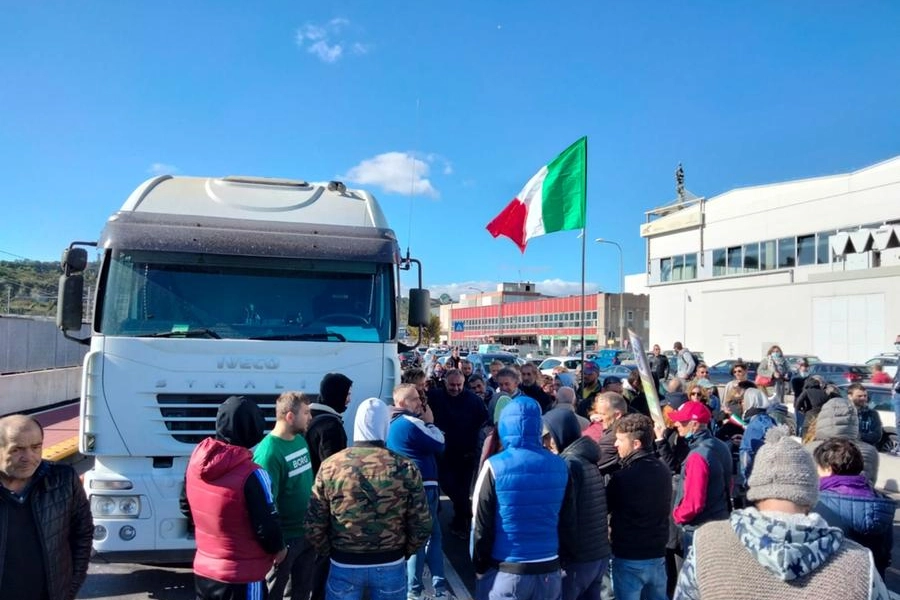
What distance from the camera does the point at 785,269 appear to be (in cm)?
3781

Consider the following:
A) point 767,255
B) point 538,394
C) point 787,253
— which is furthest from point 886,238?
point 538,394

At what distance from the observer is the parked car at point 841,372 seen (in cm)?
2120

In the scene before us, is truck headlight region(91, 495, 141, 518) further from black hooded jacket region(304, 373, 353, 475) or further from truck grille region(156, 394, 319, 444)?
black hooded jacket region(304, 373, 353, 475)

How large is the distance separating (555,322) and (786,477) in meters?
73.3

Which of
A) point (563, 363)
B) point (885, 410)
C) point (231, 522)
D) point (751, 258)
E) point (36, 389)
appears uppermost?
point (751, 258)

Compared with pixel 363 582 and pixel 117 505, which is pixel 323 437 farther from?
Answer: pixel 117 505

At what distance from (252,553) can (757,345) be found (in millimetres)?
37961

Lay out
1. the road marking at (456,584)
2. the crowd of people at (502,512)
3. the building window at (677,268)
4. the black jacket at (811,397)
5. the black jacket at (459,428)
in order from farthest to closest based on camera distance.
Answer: the building window at (677,268)
the black jacket at (811,397)
the black jacket at (459,428)
the road marking at (456,584)
the crowd of people at (502,512)

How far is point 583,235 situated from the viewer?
33.1ft

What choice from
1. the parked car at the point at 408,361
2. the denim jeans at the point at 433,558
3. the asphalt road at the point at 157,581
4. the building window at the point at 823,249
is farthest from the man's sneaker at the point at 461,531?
the building window at the point at 823,249

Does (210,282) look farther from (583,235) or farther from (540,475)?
(583,235)

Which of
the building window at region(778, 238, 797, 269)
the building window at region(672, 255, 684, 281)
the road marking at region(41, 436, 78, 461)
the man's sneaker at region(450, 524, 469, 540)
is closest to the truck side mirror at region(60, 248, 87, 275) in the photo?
Answer: the man's sneaker at region(450, 524, 469, 540)

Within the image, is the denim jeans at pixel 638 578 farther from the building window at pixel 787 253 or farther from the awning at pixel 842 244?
the building window at pixel 787 253

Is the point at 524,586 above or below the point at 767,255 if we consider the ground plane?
below
